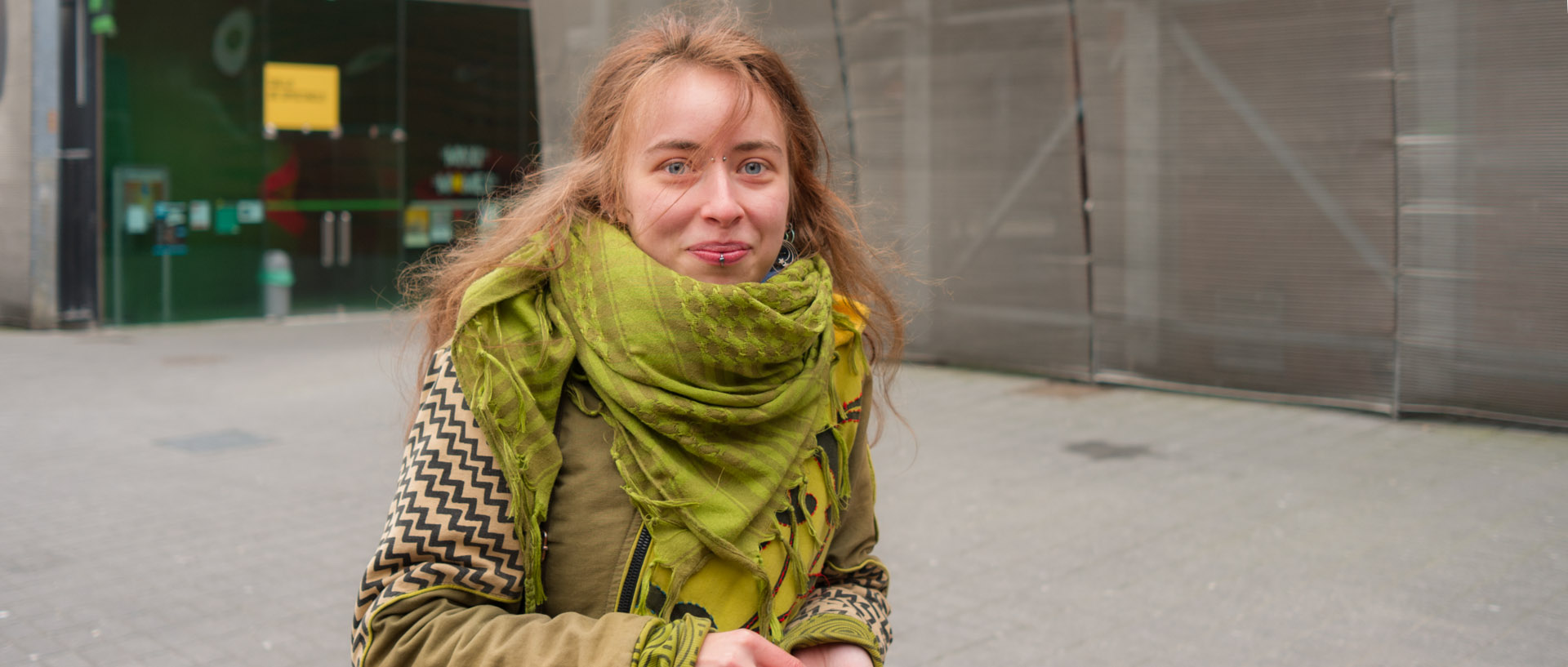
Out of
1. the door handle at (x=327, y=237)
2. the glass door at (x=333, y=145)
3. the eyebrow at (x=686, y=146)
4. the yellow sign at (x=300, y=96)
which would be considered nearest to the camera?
the eyebrow at (x=686, y=146)

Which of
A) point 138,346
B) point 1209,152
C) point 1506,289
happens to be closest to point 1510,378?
point 1506,289

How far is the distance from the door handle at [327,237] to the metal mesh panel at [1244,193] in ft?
30.5

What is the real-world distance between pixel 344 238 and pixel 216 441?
7694mm

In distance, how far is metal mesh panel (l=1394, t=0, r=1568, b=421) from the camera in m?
7.68

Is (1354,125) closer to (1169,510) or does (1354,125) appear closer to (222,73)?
(1169,510)

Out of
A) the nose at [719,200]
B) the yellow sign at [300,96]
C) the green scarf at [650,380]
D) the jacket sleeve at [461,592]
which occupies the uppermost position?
the yellow sign at [300,96]

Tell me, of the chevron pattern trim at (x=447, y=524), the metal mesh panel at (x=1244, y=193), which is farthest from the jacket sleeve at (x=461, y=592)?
the metal mesh panel at (x=1244, y=193)

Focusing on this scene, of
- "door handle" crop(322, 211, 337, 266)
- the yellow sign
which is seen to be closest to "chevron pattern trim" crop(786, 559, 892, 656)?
the yellow sign

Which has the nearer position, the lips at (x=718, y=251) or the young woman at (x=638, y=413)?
the young woman at (x=638, y=413)

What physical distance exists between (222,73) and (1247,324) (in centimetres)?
1092

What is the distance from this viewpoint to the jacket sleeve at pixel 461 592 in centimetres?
151

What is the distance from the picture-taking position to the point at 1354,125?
334 inches

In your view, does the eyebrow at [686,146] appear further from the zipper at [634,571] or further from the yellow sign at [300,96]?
the yellow sign at [300,96]

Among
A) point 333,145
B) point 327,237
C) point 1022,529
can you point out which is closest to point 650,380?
point 1022,529
